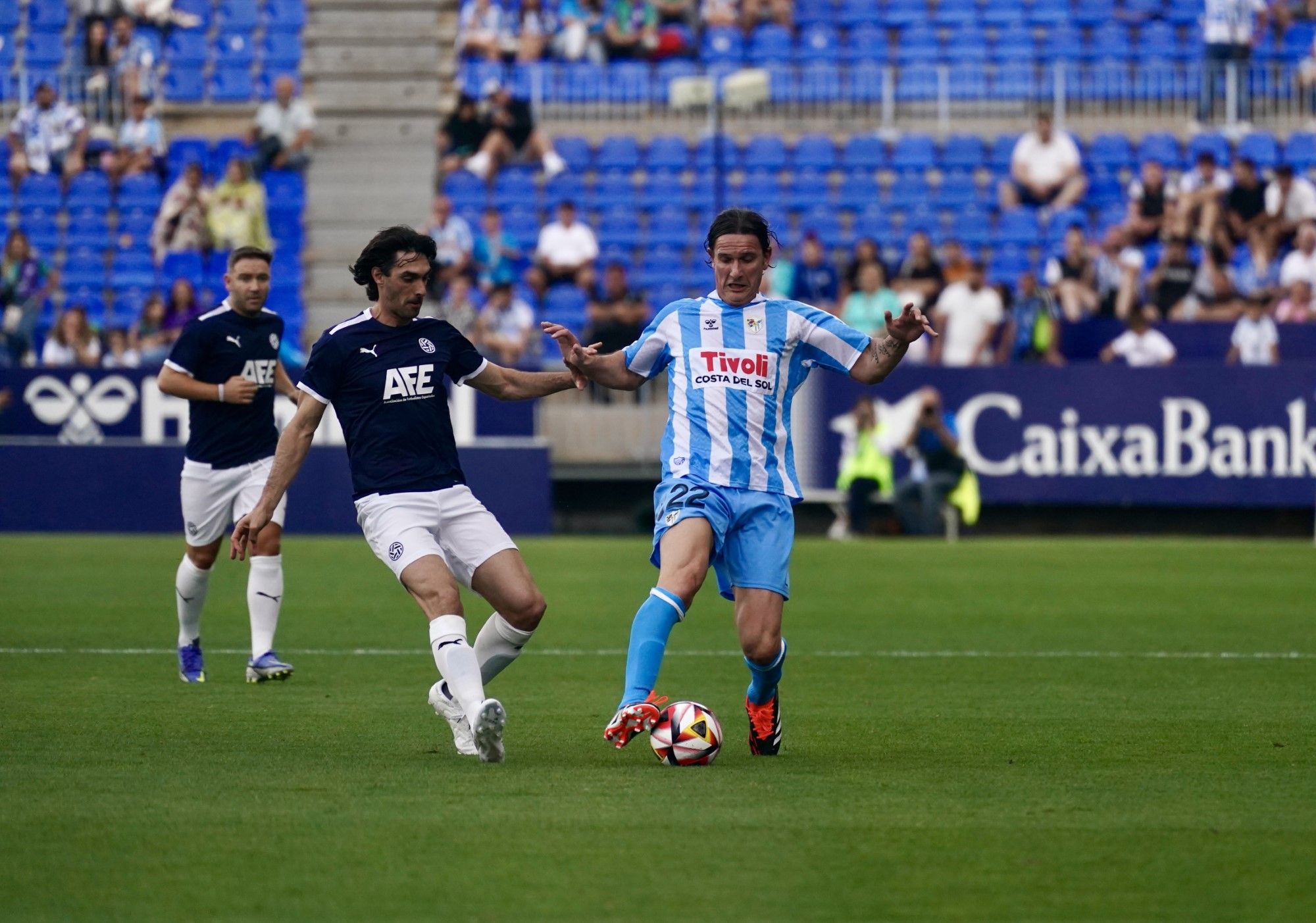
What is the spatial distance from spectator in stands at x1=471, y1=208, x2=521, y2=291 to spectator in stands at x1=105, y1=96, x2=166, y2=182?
5.22 meters

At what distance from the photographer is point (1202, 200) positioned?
22.2 meters

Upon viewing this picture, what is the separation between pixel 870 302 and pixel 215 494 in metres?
11.7

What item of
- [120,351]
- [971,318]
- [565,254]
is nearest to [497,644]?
[971,318]

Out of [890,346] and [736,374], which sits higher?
[890,346]

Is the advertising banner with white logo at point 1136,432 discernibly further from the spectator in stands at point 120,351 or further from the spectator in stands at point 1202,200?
the spectator in stands at point 120,351

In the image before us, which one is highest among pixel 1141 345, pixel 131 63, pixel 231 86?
pixel 131 63

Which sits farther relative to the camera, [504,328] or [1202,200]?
[1202,200]

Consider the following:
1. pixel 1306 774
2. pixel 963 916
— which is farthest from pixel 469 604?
pixel 963 916

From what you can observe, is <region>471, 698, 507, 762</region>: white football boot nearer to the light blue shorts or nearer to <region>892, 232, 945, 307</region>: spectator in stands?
the light blue shorts

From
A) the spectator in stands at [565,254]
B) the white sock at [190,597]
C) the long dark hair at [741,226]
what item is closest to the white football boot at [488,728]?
the long dark hair at [741,226]

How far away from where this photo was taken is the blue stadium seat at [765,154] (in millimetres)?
25344

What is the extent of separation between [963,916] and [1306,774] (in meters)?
2.59

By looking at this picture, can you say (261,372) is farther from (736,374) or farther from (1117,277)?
(1117,277)

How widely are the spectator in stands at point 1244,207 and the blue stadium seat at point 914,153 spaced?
4383mm
